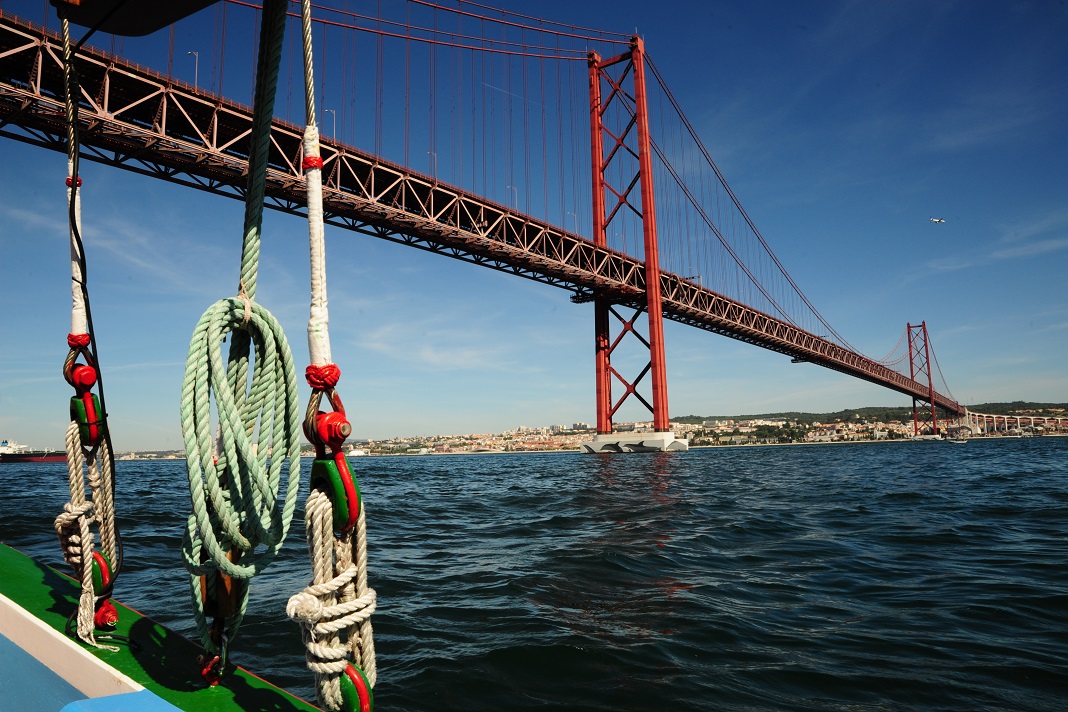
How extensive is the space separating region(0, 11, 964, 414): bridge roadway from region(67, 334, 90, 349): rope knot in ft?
19.0

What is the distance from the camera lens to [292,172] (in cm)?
1939

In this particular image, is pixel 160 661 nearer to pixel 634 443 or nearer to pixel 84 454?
pixel 84 454

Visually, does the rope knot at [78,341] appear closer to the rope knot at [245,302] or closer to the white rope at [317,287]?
the rope knot at [245,302]

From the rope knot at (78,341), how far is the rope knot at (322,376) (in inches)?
47.4

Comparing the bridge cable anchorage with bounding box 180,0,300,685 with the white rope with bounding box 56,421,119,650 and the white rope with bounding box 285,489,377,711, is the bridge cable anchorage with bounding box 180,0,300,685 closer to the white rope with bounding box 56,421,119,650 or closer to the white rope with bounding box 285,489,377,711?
the white rope with bounding box 285,489,377,711

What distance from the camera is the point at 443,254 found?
2870cm

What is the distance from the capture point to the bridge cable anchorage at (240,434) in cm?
144

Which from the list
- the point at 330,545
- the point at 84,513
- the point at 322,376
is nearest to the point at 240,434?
the point at 322,376

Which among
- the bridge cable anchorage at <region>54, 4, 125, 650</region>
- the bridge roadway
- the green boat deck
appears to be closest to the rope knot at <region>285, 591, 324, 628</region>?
the green boat deck

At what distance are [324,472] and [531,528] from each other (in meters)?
6.08

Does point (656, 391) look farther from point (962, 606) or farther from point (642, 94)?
point (962, 606)

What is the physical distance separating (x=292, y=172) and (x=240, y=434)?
20362 mm

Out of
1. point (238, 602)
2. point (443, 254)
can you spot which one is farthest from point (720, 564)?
point (443, 254)

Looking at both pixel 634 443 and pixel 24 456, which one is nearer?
pixel 634 443
